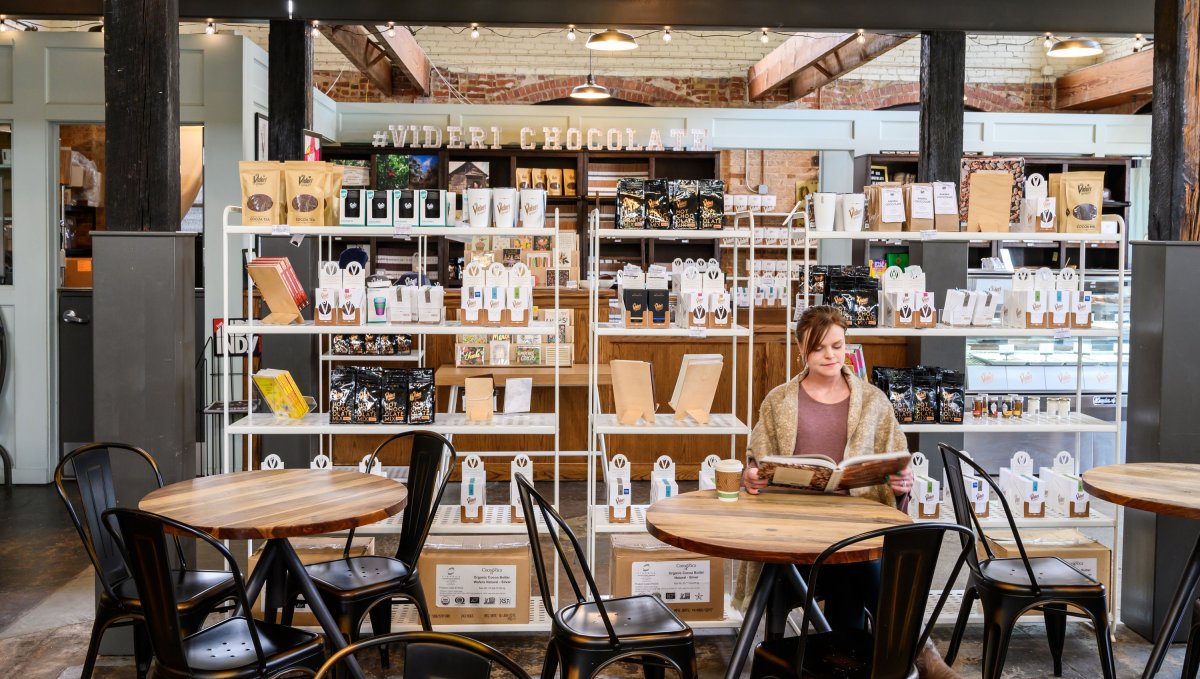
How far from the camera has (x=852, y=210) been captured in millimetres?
4605

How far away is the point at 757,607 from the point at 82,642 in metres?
2.84

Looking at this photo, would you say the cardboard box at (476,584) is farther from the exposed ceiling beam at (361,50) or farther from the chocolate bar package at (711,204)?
the exposed ceiling beam at (361,50)

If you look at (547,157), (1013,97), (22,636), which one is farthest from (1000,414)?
(1013,97)

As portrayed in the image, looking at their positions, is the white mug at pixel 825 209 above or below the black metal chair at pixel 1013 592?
above

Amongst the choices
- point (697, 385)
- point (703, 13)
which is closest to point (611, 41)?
point (703, 13)

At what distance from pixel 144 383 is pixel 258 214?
0.82 metres

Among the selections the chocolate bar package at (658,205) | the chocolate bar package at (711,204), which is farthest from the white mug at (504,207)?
the chocolate bar package at (711,204)

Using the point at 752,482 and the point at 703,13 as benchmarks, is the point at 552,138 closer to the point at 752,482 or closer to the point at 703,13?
the point at 703,13

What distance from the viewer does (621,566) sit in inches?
165

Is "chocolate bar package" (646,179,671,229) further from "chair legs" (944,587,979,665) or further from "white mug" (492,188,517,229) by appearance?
"chair legs" (944,587,979,665)

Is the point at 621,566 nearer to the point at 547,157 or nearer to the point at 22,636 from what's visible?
the point at 22,636

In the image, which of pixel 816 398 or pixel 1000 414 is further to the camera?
pixel 1000 414

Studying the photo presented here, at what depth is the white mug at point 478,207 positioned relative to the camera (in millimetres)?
4383

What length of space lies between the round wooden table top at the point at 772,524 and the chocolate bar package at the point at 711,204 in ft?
4.84
